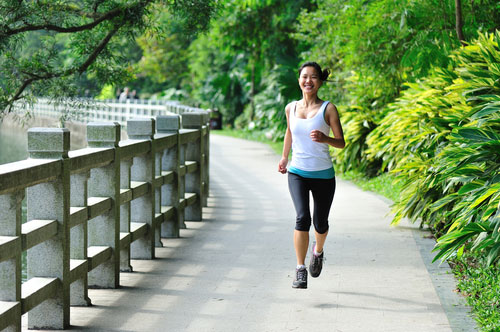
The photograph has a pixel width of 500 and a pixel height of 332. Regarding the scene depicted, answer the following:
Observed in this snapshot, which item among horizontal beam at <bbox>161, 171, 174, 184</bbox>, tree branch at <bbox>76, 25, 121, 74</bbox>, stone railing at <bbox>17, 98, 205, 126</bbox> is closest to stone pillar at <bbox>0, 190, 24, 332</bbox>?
horizontal beam at <bbox>161, 171, 174, 184</bbox>

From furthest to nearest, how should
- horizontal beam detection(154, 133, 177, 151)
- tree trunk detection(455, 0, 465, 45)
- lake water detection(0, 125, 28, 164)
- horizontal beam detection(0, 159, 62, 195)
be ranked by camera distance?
lake water detection(0, 125, 28, 164)
tree trunk detection(455, 0, 465, 45)
horizontal beam detection(154, 133, 177, 151)
horizontal beam detection(0, 159, 62, 195)

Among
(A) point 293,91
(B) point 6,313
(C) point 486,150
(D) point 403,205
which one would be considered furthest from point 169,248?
(A) point 293,91

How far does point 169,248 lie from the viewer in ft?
29.8

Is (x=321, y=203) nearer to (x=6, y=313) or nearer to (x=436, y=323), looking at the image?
(x=436, y=323)

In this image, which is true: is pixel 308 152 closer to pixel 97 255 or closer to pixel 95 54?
pixel 97 255

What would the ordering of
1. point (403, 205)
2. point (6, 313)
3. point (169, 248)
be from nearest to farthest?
point (6, 313), point (169, 248), point (403, 205)

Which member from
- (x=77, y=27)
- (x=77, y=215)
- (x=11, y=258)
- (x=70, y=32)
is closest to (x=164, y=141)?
(x=77, y=27)

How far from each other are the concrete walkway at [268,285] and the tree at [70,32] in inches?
97.1

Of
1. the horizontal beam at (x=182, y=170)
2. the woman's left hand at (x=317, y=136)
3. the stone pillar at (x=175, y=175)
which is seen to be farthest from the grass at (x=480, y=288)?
the horizontal beam at (x=182, y=170)

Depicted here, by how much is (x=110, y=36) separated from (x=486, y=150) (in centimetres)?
529

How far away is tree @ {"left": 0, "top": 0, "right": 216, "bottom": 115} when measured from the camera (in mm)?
9688

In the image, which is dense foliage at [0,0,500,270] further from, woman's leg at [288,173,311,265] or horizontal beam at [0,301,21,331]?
horizontal beam at [0,301,21,331]

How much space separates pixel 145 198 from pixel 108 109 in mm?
28993

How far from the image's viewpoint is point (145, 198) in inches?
326
